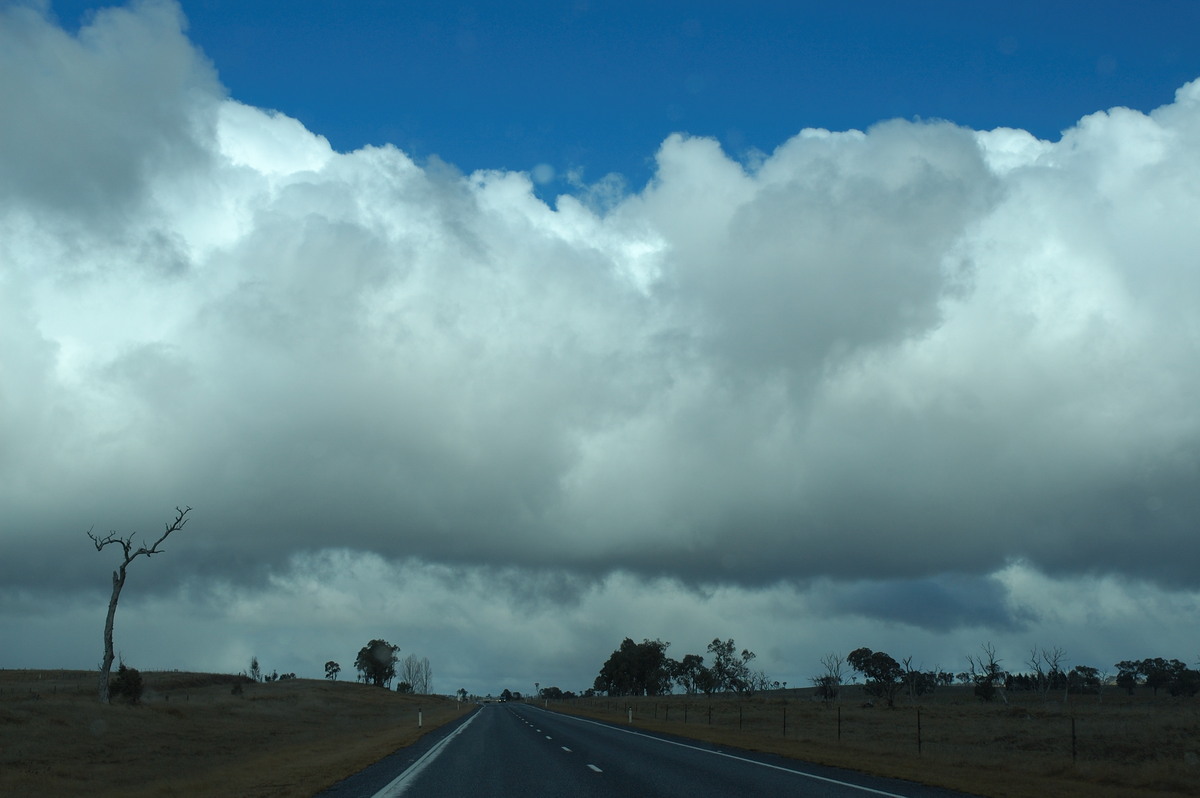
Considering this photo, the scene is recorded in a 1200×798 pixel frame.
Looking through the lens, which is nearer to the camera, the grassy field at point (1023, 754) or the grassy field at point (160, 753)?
the grassy field at point (1023, 754)

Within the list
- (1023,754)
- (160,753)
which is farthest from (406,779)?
(1023,754)

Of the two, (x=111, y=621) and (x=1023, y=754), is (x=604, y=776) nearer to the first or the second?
(x=1023, y=754)

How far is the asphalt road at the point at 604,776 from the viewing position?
20.2 metres

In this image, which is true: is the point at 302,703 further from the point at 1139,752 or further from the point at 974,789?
the point at 974,789

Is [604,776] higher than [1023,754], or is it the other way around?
[604,776]

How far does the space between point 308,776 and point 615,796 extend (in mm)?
10641

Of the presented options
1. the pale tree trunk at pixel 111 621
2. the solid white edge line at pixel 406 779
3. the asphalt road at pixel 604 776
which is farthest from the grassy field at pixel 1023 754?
the pale tree trunk at pixel 111 621

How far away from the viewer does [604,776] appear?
2392cm

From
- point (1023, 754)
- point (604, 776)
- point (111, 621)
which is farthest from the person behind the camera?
point (111, 621)

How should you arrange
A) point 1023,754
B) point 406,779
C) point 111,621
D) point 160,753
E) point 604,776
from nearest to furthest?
1. point 406,779
2. point 604,776
3. point 160,753
4. point 1023,754
5. point 111,621

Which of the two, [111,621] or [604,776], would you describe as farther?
[111,621]

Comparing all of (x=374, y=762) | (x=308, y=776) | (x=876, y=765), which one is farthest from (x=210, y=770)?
(x=876, y=765)

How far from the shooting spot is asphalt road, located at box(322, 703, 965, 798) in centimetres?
2017

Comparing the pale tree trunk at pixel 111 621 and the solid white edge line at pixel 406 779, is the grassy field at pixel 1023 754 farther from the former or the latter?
the pale tree trunk at pixel 111 621
